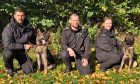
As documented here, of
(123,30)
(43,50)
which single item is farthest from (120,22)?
(43,50)

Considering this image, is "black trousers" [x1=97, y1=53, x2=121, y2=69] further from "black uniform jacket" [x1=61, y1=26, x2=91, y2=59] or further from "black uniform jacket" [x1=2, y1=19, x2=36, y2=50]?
"black uniform jacket" [x1=2, y1=19, x2=36, y2=50]

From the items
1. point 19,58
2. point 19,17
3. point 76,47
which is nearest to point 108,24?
point 76,47

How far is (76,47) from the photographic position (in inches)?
408

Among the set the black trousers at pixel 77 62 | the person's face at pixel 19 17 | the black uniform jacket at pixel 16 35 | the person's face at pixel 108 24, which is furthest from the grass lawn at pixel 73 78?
the person's face at pixel 19 17

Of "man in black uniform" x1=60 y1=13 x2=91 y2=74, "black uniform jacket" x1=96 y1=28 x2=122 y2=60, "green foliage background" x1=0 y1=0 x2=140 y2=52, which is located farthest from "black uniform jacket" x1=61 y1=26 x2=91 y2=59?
"green foliage background" x1=0 y1=0 x2=140 y2=52

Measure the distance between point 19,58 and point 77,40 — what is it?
1.73 m

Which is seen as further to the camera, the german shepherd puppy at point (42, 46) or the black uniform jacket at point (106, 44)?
the black uniform jacket at point (106, 44)

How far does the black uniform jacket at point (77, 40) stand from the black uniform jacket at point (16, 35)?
94 cm

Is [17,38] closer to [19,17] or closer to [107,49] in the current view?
[19,17]

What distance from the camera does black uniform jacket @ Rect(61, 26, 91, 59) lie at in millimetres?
10250

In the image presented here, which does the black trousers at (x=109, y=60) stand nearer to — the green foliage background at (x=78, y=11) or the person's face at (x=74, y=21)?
the person's face at (x=74, y=21)

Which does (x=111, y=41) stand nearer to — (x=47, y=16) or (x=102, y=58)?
(x=102, y=58)

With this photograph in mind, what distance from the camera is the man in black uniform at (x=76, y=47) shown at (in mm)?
10070

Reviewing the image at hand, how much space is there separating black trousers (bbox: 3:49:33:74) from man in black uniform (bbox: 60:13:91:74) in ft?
3.38
